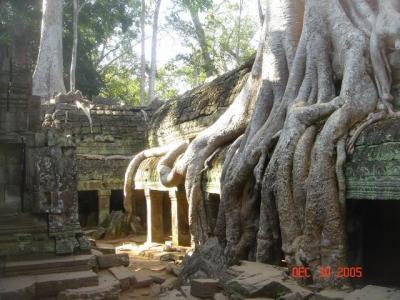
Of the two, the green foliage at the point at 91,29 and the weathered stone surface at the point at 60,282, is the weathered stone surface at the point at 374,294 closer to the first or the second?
the weathered stone surface at the point at 60,282

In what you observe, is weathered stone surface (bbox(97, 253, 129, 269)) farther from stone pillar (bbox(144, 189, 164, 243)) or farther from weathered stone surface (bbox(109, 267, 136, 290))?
stone pillar (bbox(144, 189, 164, 243))

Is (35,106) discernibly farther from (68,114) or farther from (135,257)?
(68,114)

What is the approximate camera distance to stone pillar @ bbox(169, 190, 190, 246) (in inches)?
318

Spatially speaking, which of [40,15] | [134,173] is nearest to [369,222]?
[134,173]

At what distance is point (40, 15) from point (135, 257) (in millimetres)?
12034

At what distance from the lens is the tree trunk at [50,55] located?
592 inches

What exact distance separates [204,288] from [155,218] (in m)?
5.12

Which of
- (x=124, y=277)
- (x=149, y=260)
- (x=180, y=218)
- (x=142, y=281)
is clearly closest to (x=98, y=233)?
(x=149, y=260)

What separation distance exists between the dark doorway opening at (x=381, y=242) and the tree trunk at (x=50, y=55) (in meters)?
12.0

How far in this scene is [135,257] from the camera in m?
8.30

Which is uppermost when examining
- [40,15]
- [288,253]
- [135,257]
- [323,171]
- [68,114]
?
[40,15]

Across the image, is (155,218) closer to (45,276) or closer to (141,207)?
(141,207)
